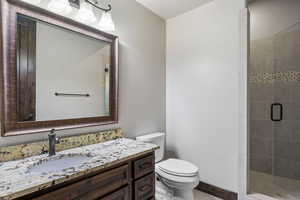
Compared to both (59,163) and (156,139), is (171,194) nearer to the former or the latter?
(156,139)

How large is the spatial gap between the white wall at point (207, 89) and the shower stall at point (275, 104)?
775 millimetres

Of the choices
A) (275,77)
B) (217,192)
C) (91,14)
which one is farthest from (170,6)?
(217,192)

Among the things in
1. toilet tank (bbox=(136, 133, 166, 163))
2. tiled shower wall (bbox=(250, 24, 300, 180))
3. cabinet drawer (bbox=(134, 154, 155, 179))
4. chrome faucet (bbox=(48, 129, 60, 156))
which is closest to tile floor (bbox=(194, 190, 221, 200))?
toilet tank (bbox=(136, 133, 166, 163))

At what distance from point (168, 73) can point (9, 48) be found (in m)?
1.89

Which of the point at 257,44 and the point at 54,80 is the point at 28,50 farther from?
the point at 257,44

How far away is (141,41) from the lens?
7.00 feet

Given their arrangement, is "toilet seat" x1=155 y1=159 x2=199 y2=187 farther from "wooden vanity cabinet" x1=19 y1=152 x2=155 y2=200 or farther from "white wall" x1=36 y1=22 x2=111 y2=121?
"white wall" x1=36 y1=22 x2=111 y2=121

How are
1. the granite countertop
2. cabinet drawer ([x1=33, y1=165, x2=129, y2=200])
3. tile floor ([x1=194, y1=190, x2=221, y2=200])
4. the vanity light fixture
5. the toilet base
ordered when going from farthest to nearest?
tile floor ([x1=194, y1=190, x2=221, y2=200]) < the toilet base < the vanity light fixture < cabinet drawer ([x1=33, y1=165, x2=129, y2=200]) < the granite countertop

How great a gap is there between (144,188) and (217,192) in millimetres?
1179

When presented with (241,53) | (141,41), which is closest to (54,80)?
(141,41)

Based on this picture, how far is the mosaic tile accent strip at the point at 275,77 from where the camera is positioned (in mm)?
2438

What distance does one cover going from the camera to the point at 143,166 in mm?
1344

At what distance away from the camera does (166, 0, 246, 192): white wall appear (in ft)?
6.35

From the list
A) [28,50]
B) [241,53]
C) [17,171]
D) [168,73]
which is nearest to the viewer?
[17,171]
